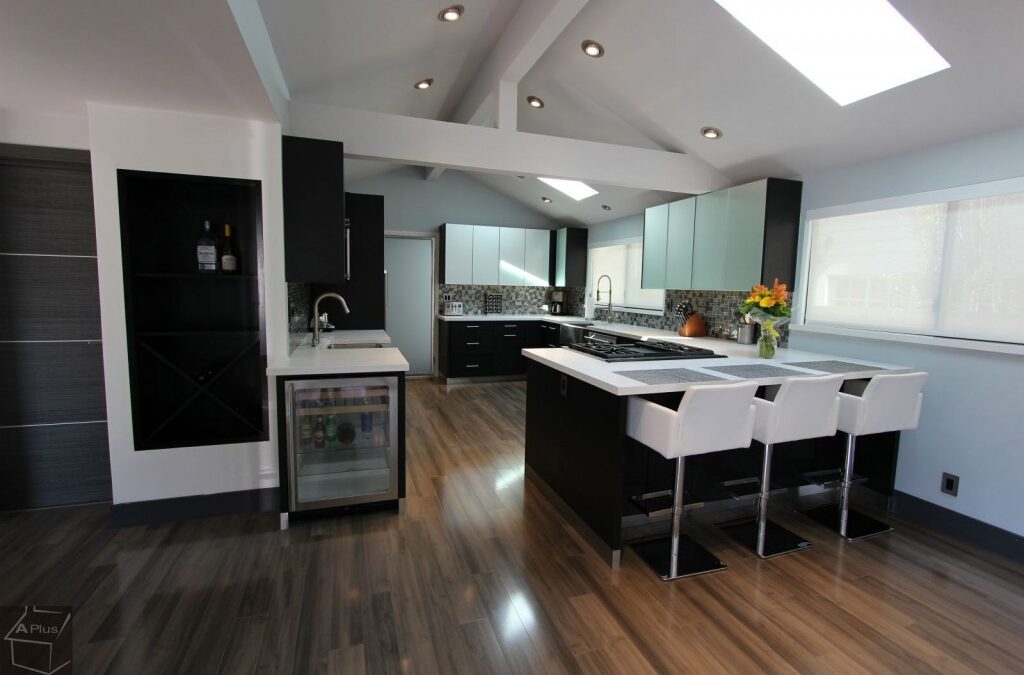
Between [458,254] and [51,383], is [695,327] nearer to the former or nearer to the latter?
[458,254]

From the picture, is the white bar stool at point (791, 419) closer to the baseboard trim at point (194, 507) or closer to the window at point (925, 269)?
the window at point (925, 269)

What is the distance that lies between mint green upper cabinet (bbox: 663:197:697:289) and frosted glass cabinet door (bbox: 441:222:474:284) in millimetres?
2744

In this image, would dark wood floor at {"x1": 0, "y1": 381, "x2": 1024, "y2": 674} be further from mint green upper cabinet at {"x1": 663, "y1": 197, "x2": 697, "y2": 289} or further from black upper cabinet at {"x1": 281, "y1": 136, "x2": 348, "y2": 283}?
mint green upper cabinet at {"x1": 663, "y1": 197, "x2": 697, "y2": 289}

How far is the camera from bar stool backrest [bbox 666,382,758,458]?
2.12 meters

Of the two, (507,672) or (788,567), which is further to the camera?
(788,567)

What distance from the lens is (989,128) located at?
256 centimetres

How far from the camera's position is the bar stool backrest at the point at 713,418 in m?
2.12

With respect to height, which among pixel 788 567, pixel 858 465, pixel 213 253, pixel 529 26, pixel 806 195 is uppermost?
pixel 529 26

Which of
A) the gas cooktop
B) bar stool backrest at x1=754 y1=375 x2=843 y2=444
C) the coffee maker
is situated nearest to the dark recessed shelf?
the gas cooktop

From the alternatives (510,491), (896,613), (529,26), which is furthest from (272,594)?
(529,26)

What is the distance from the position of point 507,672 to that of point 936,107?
3.40m

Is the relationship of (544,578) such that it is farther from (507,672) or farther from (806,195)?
(806,195)

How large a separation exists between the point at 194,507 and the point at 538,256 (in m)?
5.12

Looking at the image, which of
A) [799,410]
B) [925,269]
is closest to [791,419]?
[799,410]
